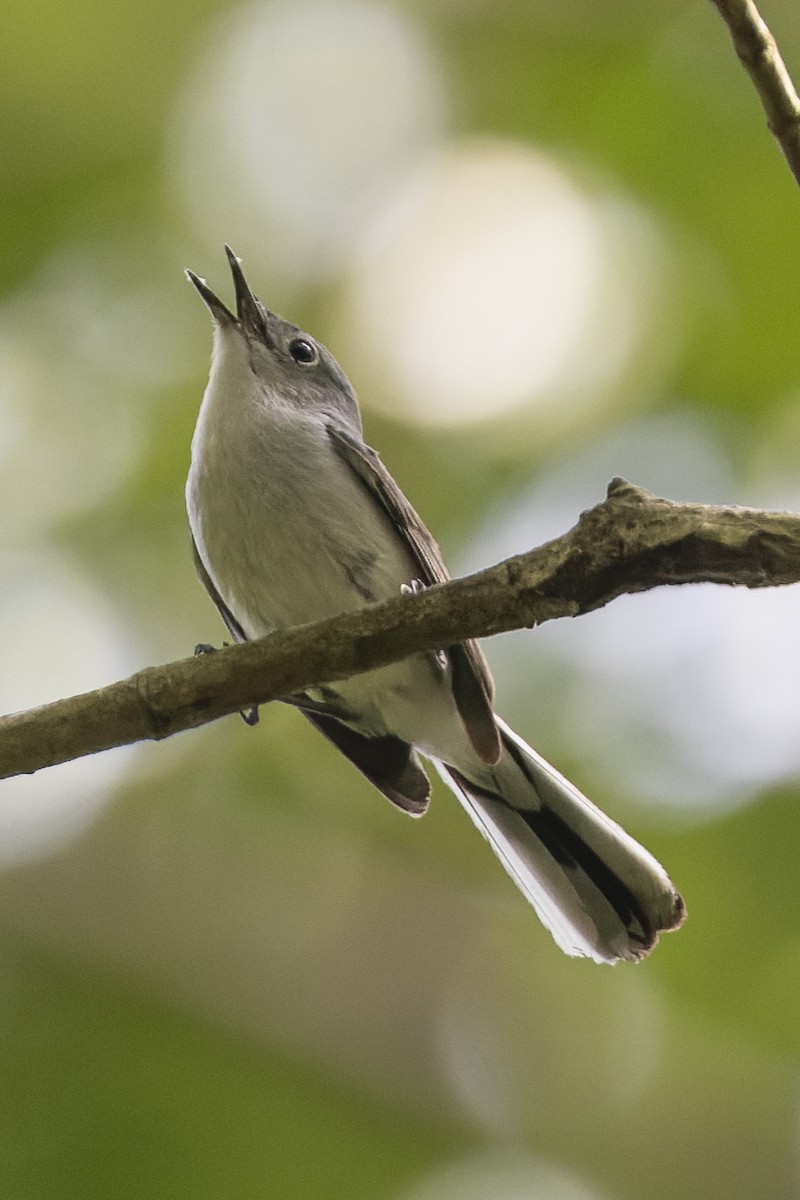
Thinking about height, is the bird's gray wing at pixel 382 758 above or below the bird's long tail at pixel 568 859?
above

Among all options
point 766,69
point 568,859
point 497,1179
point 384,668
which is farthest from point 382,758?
point 766,69

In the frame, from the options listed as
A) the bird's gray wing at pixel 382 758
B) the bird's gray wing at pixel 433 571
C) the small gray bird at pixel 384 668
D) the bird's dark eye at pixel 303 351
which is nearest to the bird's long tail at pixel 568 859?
the small gray bird at pixel 384 668

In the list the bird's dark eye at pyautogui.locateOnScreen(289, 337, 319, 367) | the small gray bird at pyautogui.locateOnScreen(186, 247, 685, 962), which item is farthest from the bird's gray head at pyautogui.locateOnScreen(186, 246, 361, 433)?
the small gray bird at pyautogui.locateOnScreen(186, 247, 685, 962)

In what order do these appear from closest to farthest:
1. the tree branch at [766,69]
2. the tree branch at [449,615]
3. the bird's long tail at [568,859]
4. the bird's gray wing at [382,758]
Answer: the tree branch at [766,69] < the tree branch at [449,615] < the bird's long tail at [568,859] < the bird's gray wing at [382,758]

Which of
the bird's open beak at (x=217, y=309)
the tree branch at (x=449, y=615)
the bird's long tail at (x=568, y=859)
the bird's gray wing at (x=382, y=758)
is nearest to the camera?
the tree branch at (x=449, y=615)

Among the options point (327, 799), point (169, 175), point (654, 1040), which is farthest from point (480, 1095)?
point (169, 175)

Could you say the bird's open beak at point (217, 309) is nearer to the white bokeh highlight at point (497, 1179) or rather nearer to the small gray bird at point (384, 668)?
the small gray bird at point (384, 668)

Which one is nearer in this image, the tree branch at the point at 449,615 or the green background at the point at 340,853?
the tree branch at the point at 449,615
